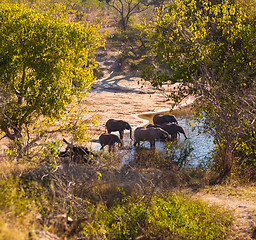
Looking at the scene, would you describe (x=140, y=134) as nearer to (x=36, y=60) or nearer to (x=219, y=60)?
(x=219, y=60)

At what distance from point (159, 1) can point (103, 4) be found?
69.5 feet

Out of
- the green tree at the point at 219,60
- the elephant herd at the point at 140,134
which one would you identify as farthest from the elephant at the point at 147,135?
the green tree at the point at 219,60

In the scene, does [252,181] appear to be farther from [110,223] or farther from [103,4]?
[103,4]

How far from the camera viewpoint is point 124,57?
42.6m

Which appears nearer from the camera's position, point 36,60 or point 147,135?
point 36,60

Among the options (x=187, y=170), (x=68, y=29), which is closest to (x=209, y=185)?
(x=187, y=170)

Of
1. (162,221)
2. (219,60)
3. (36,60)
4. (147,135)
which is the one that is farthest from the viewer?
(147,135)

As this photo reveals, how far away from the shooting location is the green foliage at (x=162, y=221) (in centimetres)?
639

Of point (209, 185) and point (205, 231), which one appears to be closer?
point (205, 231)

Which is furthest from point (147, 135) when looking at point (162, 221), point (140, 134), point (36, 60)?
point (162, 221)

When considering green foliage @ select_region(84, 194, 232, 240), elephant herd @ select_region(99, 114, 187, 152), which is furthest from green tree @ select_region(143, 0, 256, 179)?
elephant herd @ select_region(99, 114, 187, 152)

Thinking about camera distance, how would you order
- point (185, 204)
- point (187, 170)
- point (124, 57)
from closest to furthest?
1. point (185, 204)
2. point (187, 170)
3. point (124, 57)

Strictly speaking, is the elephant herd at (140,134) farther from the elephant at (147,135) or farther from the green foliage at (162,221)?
the green foliage at (162,221)

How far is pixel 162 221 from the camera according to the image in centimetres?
666
